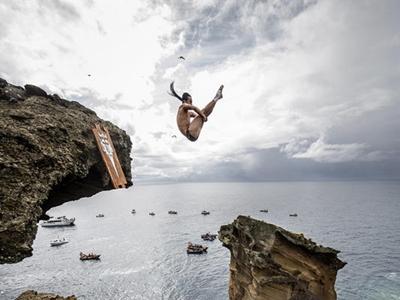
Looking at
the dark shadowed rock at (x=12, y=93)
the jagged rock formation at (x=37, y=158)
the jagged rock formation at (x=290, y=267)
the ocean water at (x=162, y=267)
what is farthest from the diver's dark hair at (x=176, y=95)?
the ocean water at (x=162, y=267)

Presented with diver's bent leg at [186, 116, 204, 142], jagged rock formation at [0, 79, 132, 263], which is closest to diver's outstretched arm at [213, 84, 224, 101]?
diver's bent leg at [186, 116, 204, 142]

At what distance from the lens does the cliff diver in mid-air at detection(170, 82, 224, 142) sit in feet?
33.9

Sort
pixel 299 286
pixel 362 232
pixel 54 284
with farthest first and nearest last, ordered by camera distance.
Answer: pixel 362 232 → pixel 54 284 → pixel 299 286

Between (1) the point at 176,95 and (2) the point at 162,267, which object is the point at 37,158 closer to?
(1) the point at 176,95

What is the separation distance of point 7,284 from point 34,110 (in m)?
49.1

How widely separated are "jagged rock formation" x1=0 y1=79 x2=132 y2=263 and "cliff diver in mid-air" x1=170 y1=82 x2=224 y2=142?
15.1ft

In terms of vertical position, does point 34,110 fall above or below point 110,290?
above

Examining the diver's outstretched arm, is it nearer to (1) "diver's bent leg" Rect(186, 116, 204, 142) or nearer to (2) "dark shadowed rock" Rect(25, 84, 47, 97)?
(1) "diver's bent leg" Rect(186, 116, 204, 142)

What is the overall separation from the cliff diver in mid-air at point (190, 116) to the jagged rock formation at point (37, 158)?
460cm

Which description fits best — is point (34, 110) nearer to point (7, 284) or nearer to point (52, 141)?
point (52, 141)

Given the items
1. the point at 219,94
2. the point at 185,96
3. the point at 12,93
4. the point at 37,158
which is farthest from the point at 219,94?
the point at 12,93

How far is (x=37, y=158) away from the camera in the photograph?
392 inches

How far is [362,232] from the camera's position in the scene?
271ft

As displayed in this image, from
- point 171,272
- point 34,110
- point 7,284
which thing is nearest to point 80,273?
point 7,284
